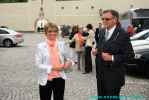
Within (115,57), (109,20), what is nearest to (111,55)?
(115,57)

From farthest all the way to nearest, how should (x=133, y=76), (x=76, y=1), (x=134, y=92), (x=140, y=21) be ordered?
1. (x=76, y=1)
2. (x=140, y=21)
3. (x=133, y=76)
4. (x=134, y=92)

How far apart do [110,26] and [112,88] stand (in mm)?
763

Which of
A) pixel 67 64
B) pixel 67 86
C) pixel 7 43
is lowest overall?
pixel 7 43

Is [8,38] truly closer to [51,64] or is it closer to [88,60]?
[88,60]

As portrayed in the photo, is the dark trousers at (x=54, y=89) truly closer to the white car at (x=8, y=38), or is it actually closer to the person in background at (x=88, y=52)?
the person in background at (x=88, y=52)

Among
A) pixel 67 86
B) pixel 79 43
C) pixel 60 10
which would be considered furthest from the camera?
pixel 60 10

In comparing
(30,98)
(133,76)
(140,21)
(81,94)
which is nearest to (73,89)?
(81,94)

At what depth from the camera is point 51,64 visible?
743cm

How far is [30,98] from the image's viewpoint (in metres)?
11.9

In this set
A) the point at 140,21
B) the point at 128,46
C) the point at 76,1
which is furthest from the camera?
the point at 76,1

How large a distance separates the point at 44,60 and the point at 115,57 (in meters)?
1.12

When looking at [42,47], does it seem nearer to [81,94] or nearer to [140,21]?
[81,94]

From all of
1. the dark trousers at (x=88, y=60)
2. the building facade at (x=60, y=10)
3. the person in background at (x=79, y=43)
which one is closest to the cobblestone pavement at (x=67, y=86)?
the dark trousers at (x=88, y=60)

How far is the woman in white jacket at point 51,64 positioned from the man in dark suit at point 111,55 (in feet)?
2.20
